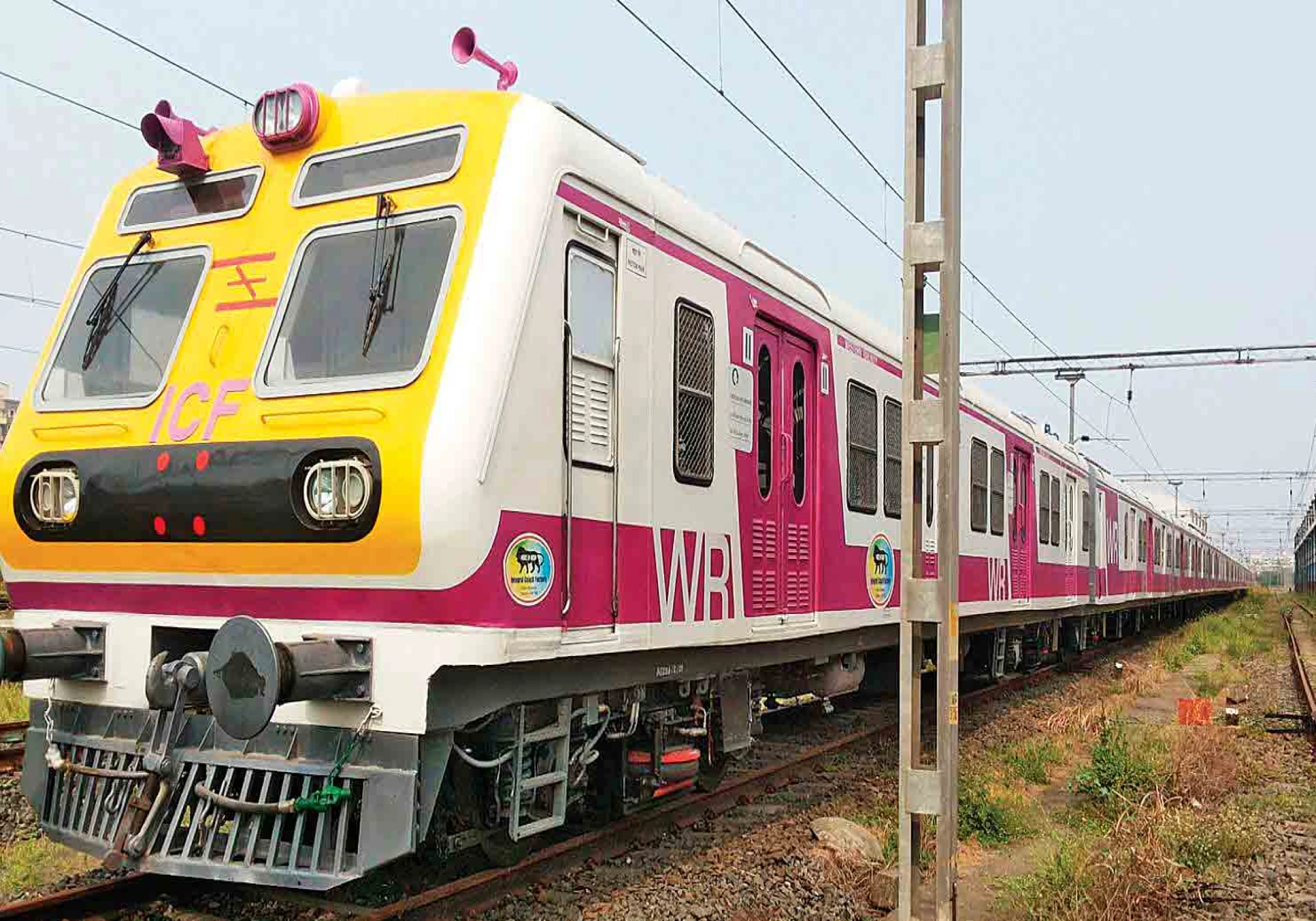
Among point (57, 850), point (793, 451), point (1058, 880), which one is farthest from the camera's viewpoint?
point (793, 451)

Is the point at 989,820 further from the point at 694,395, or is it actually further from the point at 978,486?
the point at 978,486

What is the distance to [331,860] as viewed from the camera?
452 centimetres

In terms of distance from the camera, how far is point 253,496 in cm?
475

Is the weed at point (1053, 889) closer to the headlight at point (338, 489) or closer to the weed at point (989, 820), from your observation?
the weed at point (989, 820)

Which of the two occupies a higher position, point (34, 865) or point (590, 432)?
point (590, 432)

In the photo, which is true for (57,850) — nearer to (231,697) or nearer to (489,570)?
(231,697)

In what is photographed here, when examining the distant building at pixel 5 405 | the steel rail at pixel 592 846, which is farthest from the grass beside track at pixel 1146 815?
the distant building at pixel 5 405

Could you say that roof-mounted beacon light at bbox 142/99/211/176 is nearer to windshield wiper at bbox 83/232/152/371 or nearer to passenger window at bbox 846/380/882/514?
windshield wiper at bbox 83/232/152/371

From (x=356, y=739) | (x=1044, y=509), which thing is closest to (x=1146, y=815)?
(x=356, y=739)

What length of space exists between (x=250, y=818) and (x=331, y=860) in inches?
15.4

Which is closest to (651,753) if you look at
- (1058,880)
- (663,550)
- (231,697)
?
(663,550)

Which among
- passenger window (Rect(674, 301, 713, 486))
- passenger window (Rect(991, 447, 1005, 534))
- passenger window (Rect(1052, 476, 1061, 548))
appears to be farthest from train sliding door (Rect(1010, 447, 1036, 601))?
passenger window (Rect(674, 301, 713, 486))

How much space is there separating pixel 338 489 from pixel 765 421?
3147mm

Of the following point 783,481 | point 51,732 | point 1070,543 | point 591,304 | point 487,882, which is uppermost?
point 591,304
